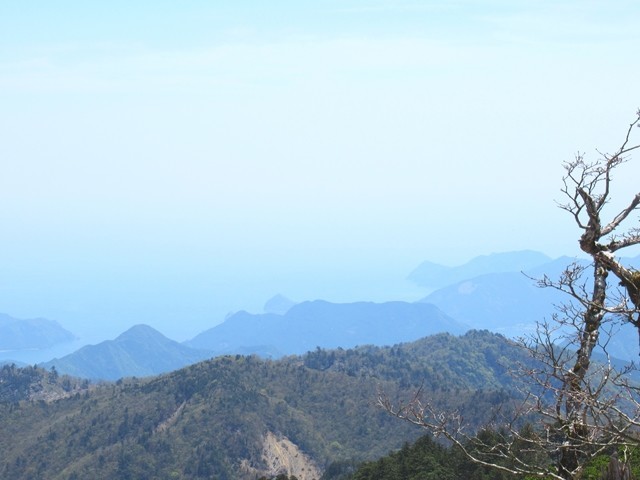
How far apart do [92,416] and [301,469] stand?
32851 millimetres

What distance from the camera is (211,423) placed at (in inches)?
4323

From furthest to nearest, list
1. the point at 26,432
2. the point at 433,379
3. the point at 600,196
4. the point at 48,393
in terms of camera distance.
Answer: the point at 48,393 < the point at 433,379 < the point at 26,432 < the point at 600,196

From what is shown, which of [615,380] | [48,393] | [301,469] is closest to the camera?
[615,380]

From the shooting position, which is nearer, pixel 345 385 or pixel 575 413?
pixel 575 413

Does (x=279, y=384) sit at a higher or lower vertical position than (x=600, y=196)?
lower

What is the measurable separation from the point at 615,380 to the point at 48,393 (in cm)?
16421

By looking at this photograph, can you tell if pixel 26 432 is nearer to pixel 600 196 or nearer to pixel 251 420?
pixel 251 420

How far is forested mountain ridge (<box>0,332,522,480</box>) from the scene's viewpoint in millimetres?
102938

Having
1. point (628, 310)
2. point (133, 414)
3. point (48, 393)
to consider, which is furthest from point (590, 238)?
point (48, 393)

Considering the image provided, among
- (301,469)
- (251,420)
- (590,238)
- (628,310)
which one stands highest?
(590,238)

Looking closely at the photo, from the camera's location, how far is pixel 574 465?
374 inches

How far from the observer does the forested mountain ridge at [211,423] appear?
10294cm

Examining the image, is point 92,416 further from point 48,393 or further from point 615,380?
point 615,380

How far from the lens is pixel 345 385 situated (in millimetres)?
128000
